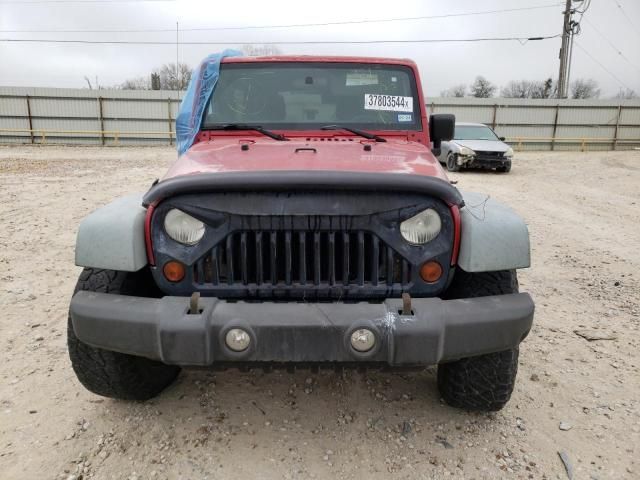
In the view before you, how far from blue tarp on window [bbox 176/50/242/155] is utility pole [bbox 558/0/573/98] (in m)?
28.9

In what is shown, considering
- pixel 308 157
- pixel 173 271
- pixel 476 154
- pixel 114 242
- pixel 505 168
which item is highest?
pixel 308 157

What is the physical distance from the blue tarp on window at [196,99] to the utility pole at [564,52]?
2886cm

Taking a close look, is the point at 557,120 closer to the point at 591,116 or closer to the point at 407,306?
the point at 591,116

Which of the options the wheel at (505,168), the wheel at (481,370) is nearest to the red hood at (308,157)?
the wheel at (481,370)

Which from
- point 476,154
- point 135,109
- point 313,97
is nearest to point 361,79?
point 313,97

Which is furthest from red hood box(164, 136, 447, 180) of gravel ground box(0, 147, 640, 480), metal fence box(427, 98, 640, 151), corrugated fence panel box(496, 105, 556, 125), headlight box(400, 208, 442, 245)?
corrugated fence panel box(496, 105, 556, 125)

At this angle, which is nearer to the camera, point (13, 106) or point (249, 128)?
point (249, 128)

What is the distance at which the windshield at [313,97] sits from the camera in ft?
11.3

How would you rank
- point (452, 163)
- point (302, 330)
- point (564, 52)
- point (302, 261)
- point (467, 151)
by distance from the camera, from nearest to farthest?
point (302, 330)
point (302, 261)
point (467, 151)
point (452, 163)
point (564, 52)

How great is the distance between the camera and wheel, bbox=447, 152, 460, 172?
47.0ft

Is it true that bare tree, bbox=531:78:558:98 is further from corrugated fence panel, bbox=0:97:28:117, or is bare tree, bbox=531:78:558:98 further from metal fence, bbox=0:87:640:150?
corrugated fence panel, bbox=0:97:28:117

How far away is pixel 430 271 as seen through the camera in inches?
89.6

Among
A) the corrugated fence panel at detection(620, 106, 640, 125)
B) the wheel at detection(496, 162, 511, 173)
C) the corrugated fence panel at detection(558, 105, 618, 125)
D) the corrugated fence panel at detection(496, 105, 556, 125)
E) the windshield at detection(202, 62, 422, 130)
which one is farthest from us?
the corrugated fence panel at detection(620, 106, 640, 125)

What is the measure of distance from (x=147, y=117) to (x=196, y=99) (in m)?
23.6
